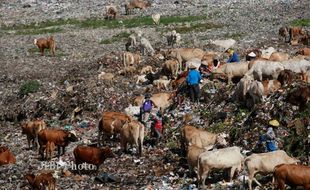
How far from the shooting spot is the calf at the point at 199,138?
1666cm

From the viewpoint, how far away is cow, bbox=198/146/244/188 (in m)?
14.6

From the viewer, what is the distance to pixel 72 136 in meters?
18.0

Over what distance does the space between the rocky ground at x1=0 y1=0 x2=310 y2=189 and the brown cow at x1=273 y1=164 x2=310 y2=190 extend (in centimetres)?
146

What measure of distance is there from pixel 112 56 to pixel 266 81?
10711mm

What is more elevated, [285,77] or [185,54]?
[285,77]

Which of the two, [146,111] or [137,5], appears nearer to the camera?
[146,111]

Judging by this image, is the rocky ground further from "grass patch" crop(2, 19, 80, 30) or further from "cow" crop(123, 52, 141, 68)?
"cow" crop(123, 52, 141, 68)

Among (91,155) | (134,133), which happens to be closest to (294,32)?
(134,133)

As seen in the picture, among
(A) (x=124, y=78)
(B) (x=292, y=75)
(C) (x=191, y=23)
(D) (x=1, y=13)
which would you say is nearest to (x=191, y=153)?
(B) (x=292, y=75)

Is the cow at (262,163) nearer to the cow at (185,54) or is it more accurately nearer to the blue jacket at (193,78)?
the blue jacket at (193,78)

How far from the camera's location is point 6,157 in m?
17.5

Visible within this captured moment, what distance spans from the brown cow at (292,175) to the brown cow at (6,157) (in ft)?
25.5

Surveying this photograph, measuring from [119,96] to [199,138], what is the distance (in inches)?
256

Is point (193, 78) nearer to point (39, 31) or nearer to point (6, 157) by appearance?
point (6, 157)
